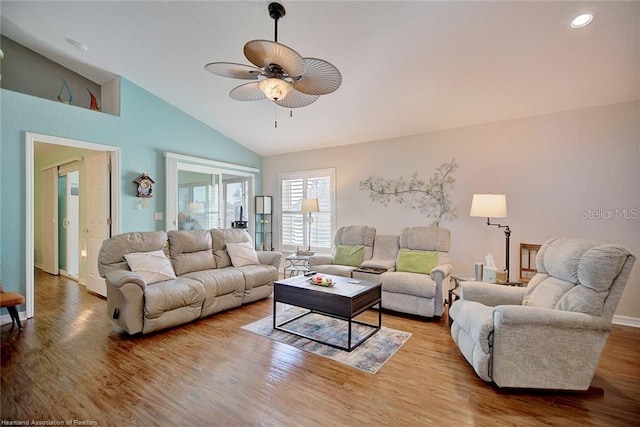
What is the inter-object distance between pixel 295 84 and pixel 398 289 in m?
2.59

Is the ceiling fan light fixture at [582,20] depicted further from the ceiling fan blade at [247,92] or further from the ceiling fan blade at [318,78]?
the ceiling fan blade at [247,92]

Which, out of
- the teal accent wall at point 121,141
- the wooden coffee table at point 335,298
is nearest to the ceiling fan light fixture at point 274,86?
the wooden coffee table at point 335,298

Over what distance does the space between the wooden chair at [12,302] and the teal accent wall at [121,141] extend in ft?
1.06

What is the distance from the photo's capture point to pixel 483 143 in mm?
4098

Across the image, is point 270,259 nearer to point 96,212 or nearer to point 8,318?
point 96,212

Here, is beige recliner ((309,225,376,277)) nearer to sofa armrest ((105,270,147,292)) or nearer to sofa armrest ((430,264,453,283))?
sofa armrest ((430,264,453,283))

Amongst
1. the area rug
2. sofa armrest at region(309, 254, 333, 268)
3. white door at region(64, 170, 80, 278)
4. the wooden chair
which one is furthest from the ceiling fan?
white door at region(64, 170, 80, 278)

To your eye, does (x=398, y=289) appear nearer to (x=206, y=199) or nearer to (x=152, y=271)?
(x=152, y=271)

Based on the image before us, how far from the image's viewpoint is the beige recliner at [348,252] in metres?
4.30

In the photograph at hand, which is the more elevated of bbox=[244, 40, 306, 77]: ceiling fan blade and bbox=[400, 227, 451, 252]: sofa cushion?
bbox=[244, 40, 306, 77]: ceiling fan blade

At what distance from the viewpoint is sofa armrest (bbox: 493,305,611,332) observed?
1982 mm

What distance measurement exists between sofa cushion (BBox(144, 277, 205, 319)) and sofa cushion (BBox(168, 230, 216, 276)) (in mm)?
296

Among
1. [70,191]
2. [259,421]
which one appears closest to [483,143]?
[259,421]

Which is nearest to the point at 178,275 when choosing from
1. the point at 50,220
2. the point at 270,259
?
the point at 270,259
